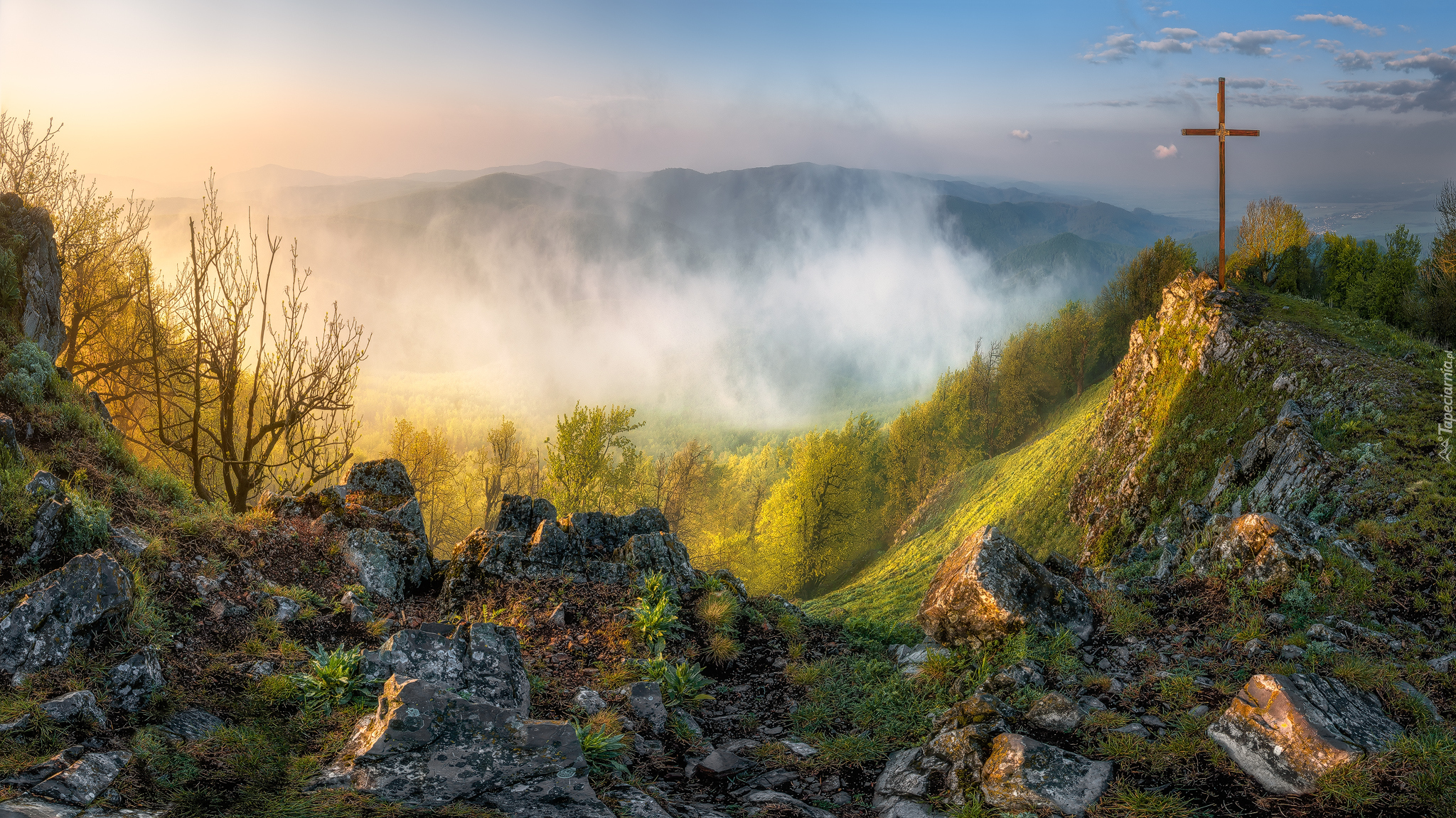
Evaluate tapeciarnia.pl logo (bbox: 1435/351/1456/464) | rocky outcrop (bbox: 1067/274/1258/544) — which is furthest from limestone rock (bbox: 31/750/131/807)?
rocky outcrop (bbox: 1067/274/1258/544)

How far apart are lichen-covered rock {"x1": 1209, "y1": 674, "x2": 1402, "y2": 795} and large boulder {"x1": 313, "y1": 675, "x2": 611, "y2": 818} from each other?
A: 19.5 feet

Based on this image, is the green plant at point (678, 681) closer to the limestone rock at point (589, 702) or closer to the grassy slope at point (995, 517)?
the limestone rock at point (589, 702)

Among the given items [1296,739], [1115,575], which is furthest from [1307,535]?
[1296,739]

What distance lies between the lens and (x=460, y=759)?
5359mm

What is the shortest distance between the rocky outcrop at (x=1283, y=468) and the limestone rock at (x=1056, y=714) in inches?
475

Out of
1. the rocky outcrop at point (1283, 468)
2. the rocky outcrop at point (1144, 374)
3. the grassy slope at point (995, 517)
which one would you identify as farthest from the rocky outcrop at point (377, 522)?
the rocky outcrop at point (1144, 374)

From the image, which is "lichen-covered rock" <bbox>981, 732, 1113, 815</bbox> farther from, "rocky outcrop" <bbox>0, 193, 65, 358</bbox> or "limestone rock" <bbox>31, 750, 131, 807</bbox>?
"rocky outcrop" <bbox>0, 193, 65, 358</bbox>

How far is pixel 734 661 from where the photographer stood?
420 inches

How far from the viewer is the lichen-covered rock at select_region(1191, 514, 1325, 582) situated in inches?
410

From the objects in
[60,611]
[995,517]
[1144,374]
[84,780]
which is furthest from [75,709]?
[995,517]

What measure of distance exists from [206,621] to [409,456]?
5213cm

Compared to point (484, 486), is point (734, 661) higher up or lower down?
higher up

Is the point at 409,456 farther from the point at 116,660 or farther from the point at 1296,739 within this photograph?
the point at 1296,739

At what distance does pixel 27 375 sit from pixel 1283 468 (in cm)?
2567
